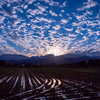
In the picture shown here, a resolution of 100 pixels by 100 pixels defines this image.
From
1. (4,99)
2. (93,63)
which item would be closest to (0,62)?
(93,63)

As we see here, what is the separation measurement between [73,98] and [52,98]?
123cm

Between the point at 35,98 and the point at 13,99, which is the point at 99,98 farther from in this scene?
the point at 13,99

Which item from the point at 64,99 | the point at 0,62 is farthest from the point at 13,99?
the point at 0,62

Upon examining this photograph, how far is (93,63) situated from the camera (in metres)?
104

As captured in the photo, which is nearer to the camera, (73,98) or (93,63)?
(73,98)

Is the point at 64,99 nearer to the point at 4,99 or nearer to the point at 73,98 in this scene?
the point at 73,98

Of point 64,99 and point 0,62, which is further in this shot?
point 0,62

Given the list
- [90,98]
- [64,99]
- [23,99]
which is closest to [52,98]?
[64,99]

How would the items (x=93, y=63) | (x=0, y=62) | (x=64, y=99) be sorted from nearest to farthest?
(x=64, y=99) < (x=93, y=63) < (x=0, y=62)

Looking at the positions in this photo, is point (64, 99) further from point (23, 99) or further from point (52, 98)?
point (23, 99)

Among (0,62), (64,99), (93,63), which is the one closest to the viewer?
(64,99)

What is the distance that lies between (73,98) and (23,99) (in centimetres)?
291

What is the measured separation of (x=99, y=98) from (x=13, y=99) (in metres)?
5.00

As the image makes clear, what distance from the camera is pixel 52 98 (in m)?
6.93
